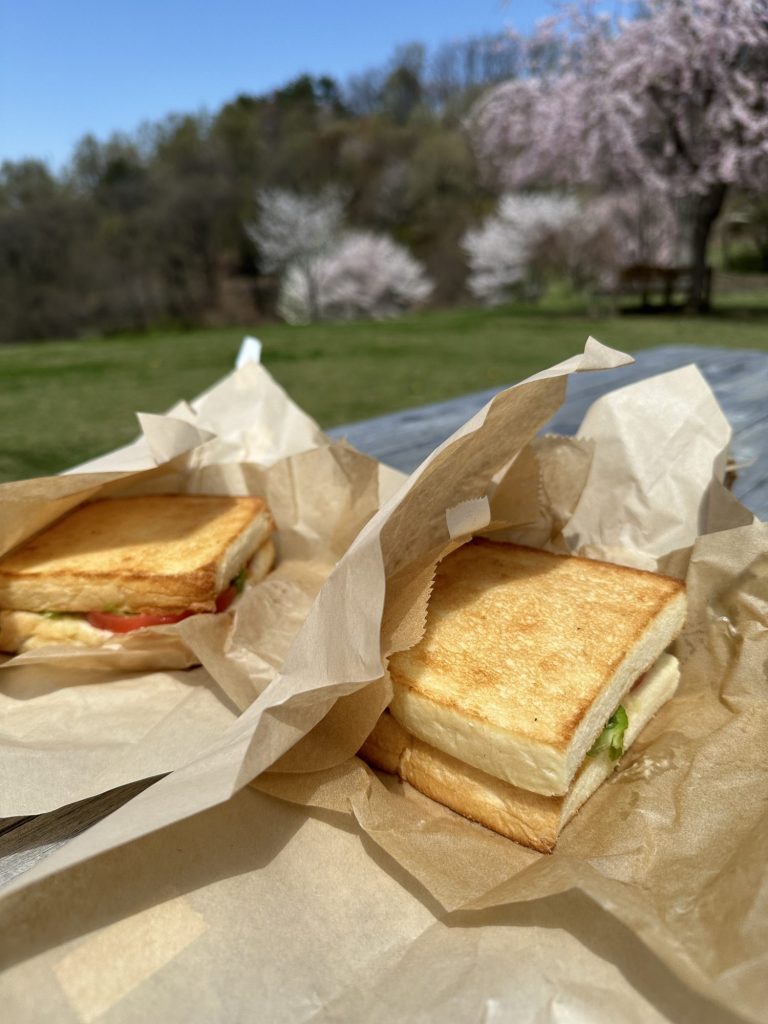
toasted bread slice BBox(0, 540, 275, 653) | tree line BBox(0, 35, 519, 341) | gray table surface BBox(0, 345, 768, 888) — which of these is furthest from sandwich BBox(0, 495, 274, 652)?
tree line BBox(0, 35, 519, 341)

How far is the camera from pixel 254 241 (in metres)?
26.8

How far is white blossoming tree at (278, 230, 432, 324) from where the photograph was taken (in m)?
25.2

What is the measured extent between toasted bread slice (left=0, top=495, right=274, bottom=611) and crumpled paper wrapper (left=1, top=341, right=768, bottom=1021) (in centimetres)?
56

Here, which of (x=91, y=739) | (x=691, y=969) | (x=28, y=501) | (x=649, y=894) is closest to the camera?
(x=691, y=969)

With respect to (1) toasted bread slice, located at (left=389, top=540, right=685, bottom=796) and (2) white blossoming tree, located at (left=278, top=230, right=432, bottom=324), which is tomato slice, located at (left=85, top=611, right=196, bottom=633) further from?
(2) white blossoming tree, located at (left=278, top=230, right=432, bottom=324)

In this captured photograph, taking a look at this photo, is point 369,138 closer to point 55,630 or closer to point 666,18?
point 666,18

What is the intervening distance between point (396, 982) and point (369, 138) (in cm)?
3536

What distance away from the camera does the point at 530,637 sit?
3.84ft

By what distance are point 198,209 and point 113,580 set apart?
2812 cm

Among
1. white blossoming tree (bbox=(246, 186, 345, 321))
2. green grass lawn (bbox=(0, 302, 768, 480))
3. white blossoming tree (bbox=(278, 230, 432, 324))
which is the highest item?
white blossoming tree (bbox=(246, 186, 345, 321))

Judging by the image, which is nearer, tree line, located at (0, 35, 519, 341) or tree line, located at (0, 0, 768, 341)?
tree line, located at (0, 0, 768, 341)

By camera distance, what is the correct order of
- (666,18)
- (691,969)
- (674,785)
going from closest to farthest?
1. (691,969)
2. (674,785)
3. (666,18)

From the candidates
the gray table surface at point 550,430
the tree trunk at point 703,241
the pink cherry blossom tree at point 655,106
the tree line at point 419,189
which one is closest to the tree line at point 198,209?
the tree line at point 419,189

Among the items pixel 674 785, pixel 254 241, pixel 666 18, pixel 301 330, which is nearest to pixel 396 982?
pixel 674 785
